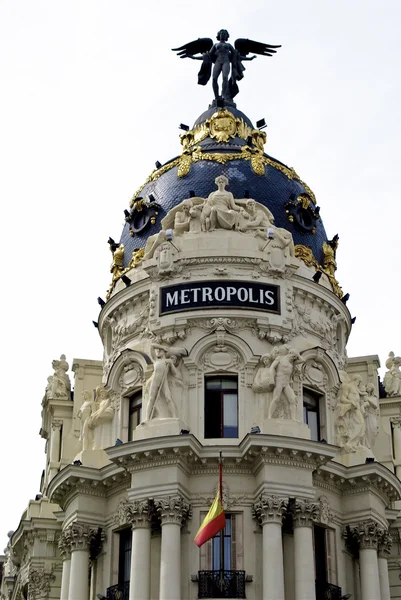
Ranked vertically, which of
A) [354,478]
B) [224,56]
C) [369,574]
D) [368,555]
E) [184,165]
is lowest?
[369,574]

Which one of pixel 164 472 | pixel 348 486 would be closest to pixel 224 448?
pixel 164 472

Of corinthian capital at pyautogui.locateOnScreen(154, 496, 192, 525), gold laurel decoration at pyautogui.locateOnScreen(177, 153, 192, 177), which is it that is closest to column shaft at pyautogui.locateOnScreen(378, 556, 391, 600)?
corinthian capital at pyautogui.locateOnScreen(154, 496, 192, 525)

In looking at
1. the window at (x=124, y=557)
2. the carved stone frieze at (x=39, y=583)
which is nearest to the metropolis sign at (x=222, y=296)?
the window at (x=124, y=557)

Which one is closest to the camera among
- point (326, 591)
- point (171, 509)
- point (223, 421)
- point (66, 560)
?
point (171, 509)

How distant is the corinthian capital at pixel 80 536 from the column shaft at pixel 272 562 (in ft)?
19.4

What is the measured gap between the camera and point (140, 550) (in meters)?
32.2

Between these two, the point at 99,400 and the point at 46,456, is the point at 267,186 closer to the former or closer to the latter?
the point at 99,400

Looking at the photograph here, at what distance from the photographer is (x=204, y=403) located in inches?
1366

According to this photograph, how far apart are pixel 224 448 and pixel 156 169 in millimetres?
12972

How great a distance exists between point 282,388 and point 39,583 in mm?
11986

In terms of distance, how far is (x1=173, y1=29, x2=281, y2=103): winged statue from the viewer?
44.8 m

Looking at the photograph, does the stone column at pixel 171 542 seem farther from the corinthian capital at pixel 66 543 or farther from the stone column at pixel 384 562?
the stone column at pixel 384 562

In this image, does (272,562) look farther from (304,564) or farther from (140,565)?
(140,565)

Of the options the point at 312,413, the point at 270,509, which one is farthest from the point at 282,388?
the point at 270,509
